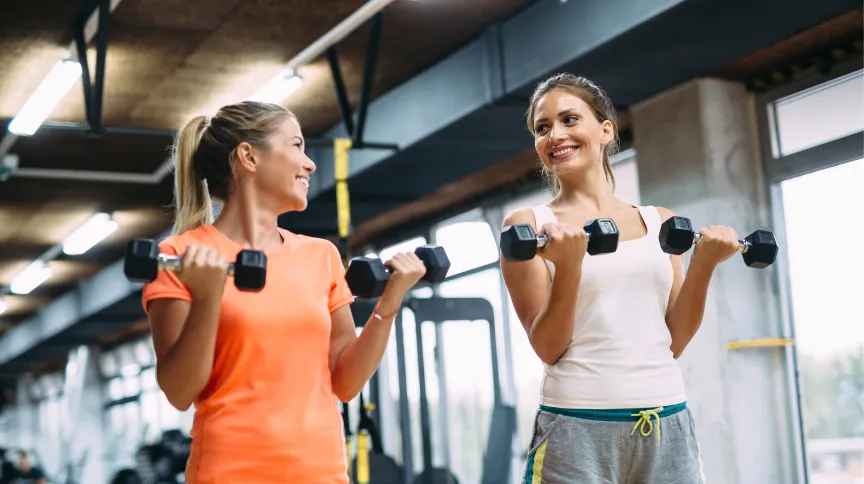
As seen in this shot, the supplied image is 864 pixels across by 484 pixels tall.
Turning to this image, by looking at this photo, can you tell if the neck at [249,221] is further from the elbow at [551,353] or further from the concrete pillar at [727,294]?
the concrete pillar at [727,294]

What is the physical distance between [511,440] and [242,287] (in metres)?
6.01

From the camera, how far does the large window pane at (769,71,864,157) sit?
5.23m

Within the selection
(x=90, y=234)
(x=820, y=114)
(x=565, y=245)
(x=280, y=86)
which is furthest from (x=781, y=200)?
(x=90, y=234)

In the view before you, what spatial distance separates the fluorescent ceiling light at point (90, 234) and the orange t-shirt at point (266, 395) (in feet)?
27.9

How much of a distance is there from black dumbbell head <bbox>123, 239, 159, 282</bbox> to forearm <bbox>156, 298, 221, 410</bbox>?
0.08 m

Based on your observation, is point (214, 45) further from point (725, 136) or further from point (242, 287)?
point (242, 287)

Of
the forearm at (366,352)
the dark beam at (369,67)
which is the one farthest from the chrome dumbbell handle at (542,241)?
the dark beam at (369,67)

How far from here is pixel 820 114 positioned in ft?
17.9

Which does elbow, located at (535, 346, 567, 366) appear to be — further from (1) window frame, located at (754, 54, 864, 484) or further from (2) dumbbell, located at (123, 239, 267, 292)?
(1) window frame, located at (754, 54, 864, 484)

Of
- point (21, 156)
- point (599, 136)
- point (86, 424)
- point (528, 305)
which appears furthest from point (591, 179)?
point (86, 424)

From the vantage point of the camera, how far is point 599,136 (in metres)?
1.95

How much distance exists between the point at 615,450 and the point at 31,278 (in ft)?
38.9

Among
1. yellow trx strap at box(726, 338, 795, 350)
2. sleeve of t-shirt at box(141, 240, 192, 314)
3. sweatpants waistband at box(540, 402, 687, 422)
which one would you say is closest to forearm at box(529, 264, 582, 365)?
sweatpants waistband at box(540, 402, 687, 422)

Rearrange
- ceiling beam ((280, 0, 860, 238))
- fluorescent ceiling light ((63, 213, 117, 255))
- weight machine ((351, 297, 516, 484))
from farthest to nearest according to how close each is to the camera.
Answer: fluorescent ceiling light ((63, 213, 117, 255))
weight machine ((351, 297, 516, 484))
ceiling beam ((280, 0, 860, 238))
